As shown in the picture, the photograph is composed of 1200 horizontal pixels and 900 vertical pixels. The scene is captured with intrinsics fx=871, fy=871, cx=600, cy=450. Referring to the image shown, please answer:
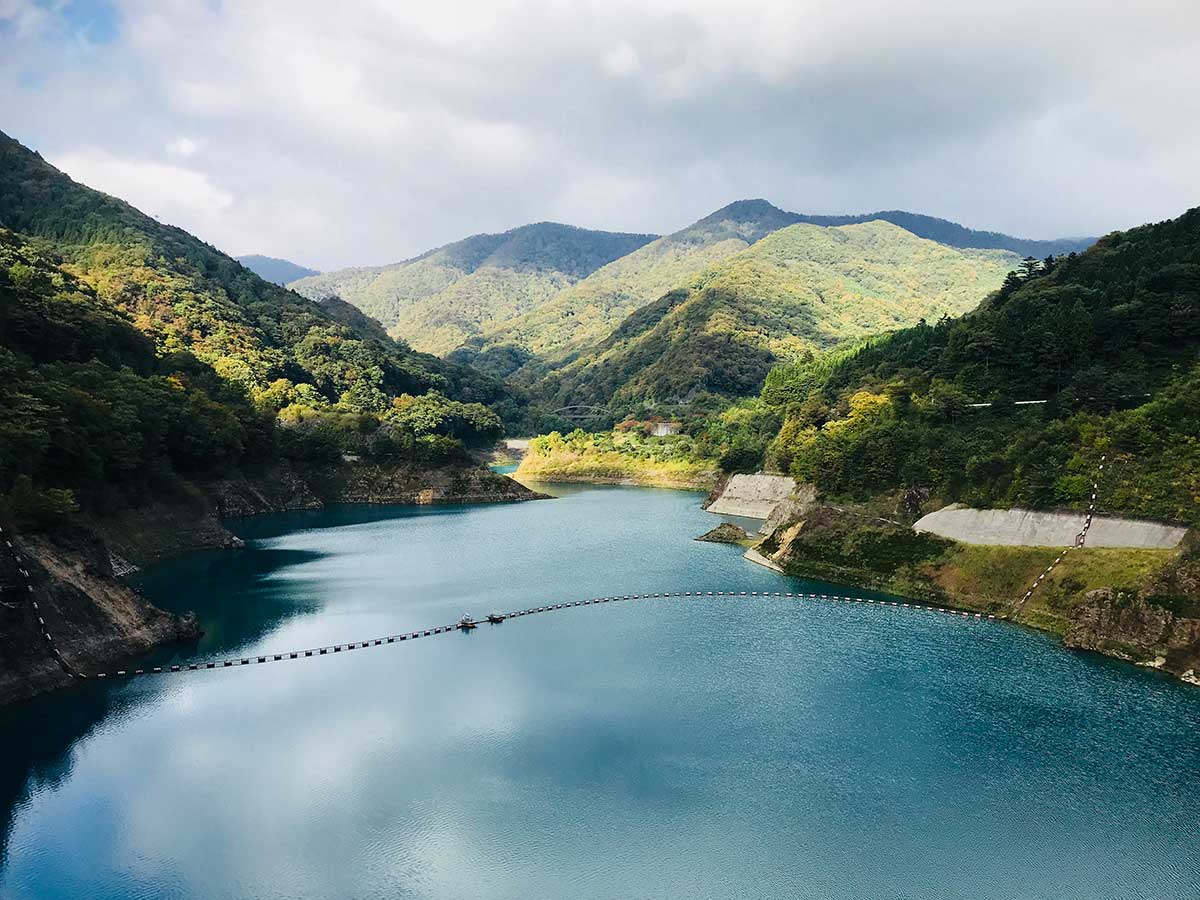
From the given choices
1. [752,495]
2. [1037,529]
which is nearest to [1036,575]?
[1037,529]

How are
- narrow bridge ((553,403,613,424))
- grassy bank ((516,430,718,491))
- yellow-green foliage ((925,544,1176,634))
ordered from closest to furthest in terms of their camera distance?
yellow-green foliage ((925,544,1176,634))
grassy bank ((516,430,718,491))
narrow bridge ((553,403,613,424))

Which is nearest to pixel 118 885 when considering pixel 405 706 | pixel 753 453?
pixel 405 706

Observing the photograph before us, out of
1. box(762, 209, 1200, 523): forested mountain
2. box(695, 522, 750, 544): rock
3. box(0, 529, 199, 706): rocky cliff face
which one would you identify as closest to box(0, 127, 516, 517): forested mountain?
box(0, 529, 199, 706): rocky cliff face

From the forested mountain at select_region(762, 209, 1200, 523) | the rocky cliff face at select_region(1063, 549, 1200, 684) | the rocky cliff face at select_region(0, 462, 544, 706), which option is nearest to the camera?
the rocky cliff face at select_region(0, 462, 544, 706)

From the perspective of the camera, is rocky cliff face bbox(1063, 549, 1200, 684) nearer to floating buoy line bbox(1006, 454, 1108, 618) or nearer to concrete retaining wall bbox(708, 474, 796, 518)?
floating buoy line bbox(1006, 454, 1108, 618)

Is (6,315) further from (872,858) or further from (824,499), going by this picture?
(872,858)
